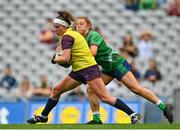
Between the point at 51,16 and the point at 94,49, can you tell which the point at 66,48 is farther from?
the point at 51,16

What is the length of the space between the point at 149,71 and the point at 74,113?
9.78ft

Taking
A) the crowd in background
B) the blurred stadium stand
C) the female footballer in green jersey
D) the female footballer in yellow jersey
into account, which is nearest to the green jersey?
the female footballer in green jersey

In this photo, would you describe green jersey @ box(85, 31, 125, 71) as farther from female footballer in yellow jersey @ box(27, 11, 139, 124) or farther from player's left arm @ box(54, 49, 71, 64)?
player's left arm @ box(54, 49, 71, 64)

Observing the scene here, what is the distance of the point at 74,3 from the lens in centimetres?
2222

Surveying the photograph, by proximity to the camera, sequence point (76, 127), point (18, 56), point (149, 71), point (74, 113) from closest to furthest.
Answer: point (76, 127)
point (74, 113)
point (149, 71)
point (18, 56)

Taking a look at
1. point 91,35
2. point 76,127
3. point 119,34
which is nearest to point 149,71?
point 119,34

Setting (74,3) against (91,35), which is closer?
(91,35)

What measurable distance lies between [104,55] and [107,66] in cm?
17

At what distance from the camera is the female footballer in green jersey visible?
12383 mm

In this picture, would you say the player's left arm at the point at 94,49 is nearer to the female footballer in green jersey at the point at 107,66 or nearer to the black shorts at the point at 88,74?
the female footballer in green jersey at the point at 107,66

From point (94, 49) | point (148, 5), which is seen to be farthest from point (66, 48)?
point (148, 5)

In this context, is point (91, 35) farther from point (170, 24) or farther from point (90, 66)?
point (170, 24)

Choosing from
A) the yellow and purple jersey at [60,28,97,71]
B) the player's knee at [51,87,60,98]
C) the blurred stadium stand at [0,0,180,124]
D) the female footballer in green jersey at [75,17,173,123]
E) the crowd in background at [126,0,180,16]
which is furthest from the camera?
the crowd in background at [126,0,180,16]

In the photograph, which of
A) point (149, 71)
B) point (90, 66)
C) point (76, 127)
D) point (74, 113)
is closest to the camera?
point (76, 127)
